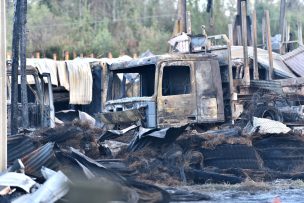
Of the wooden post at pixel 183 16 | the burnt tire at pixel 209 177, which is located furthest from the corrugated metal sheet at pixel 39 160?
the wooden post at pixel 183 16

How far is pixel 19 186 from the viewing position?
10.2m

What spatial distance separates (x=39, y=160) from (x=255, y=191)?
347cm

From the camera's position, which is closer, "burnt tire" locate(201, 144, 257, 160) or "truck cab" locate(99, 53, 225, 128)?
"burnt tire" locate(201, 144, 257, 160)

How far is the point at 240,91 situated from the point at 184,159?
3768 millimetres

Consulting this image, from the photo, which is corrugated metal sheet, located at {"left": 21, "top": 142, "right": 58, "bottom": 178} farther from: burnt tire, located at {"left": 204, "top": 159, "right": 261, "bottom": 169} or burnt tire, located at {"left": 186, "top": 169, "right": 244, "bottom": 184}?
burnt tire, located at {"left": 204, "top": 159, "right": 261, "bottom": 169}

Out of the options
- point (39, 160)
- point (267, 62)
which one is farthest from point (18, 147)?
point (267, 62)

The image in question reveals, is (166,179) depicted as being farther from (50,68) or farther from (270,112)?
(50,68)

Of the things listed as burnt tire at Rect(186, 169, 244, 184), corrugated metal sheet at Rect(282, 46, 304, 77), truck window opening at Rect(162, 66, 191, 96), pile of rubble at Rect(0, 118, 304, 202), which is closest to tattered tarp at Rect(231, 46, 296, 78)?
corrugated metal sheet at Rect(282, 46, 304, 77)

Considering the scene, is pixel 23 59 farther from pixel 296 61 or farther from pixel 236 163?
pixel 236 163

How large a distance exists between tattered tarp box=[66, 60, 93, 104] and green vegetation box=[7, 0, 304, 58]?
63.7ft

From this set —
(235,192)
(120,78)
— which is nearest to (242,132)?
(235,192)

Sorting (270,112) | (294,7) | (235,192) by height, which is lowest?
(235,192)

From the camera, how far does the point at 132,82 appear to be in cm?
1778

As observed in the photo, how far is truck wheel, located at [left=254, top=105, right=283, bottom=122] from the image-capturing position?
16703 mm
